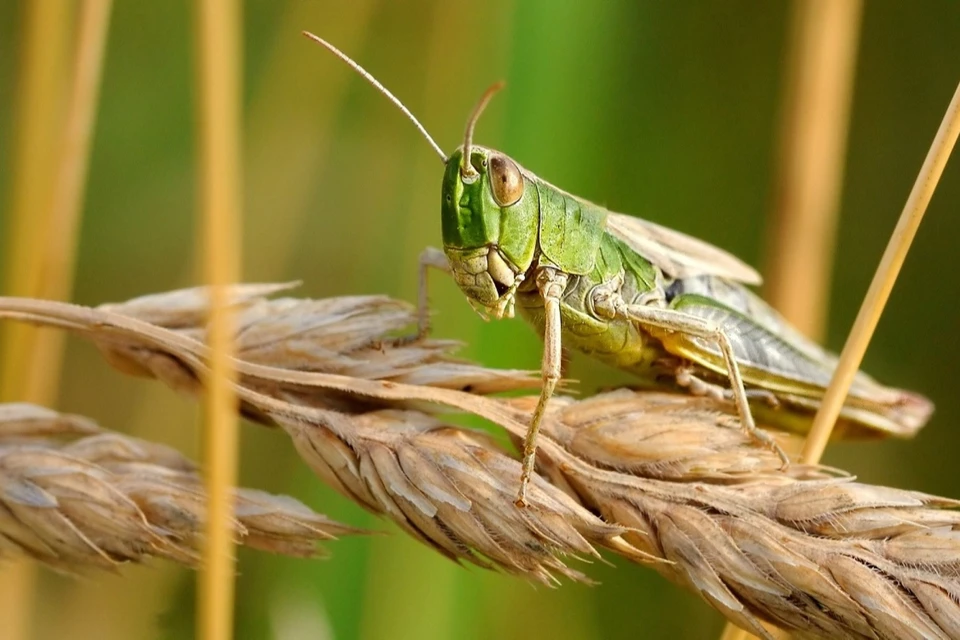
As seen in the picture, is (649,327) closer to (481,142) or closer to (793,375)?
(793,375)

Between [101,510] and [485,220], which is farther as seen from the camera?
[485,220]

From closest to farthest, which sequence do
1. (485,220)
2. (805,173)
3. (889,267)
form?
(889,267), (485,220), (805,173)

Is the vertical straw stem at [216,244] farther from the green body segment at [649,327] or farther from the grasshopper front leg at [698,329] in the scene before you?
the grasshopper front leg at [698,329]

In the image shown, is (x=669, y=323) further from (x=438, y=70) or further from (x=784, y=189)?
(x=438, y=70)

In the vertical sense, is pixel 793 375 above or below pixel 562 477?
above

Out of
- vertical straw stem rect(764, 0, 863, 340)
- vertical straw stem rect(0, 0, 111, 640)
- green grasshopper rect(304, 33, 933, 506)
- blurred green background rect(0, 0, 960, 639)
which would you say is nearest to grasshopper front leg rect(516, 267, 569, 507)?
green grasshopper rect(304, 33, 933, 506)

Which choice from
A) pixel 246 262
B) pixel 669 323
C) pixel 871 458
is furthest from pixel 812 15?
pixel 246 262

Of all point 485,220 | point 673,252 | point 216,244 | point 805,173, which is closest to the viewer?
point 216,244

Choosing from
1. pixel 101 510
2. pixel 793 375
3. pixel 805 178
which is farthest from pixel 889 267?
pixel 101 510
